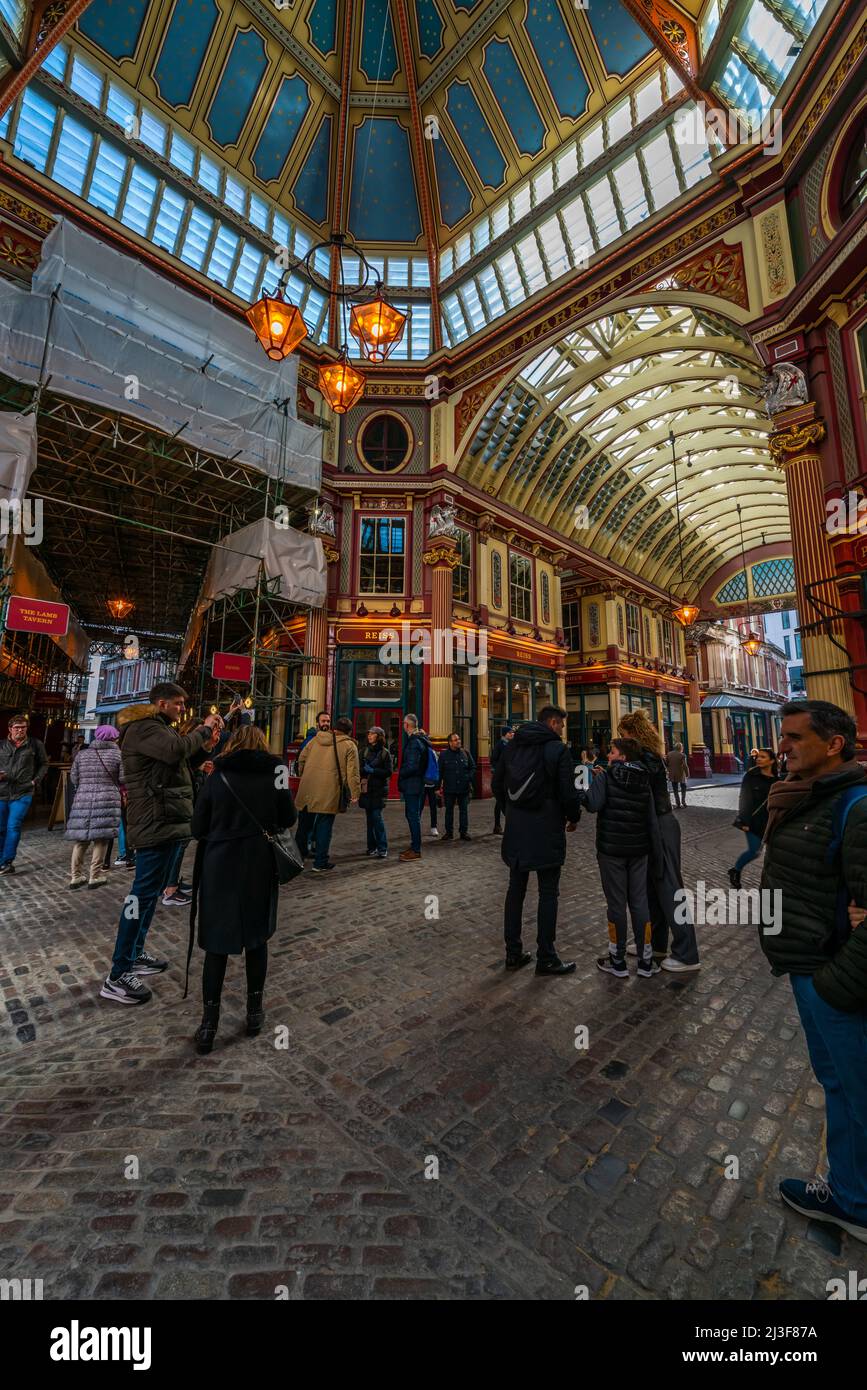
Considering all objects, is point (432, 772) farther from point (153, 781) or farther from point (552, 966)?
point (153, 781)

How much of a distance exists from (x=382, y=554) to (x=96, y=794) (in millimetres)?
13313

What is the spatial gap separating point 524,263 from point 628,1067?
791 inches

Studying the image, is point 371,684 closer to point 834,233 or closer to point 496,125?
point 834,233

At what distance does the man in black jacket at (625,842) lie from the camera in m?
4.06

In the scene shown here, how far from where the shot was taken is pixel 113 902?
19.1 ft

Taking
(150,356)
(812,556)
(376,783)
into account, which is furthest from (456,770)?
(150,356)

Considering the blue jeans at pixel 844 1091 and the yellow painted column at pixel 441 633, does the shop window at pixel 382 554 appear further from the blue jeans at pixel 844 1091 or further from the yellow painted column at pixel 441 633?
the blue jeans at pixel 844 1091

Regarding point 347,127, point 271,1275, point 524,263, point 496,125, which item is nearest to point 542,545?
point 524,263

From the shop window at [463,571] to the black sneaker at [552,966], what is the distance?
15160 mm

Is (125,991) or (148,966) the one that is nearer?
(125,991)

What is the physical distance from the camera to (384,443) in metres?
18.3

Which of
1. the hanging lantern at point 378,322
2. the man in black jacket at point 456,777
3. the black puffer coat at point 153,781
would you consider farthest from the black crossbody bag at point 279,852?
the hanging lantern at point 378,322

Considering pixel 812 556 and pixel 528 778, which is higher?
pixel 812 556

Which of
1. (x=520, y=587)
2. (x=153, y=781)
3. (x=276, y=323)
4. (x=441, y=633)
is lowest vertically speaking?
(x=153, y=781)
